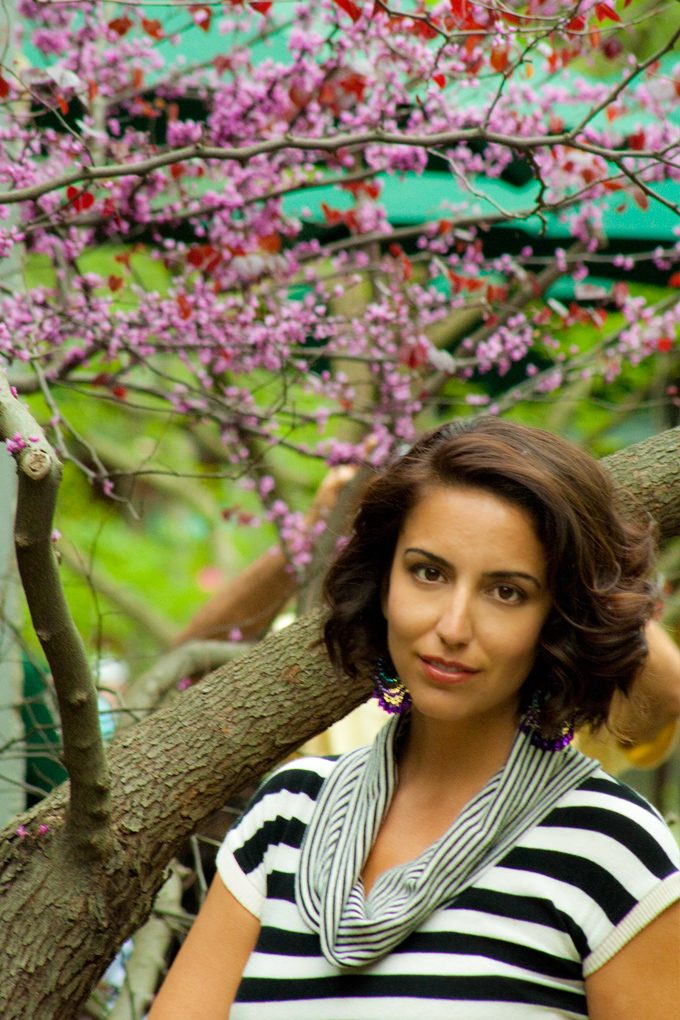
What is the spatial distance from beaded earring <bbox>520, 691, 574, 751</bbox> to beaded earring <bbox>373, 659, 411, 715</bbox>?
19 cm

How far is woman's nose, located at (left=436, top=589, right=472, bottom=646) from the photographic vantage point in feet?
4.95

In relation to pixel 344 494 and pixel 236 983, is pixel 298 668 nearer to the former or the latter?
pixel 236 983

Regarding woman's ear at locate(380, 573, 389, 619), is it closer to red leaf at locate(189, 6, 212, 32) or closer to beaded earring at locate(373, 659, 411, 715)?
beaded earring at locate(373, 659, 411, 715)

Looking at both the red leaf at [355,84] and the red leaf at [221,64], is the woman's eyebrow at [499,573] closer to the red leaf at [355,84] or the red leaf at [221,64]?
the red leaf at [355,84]

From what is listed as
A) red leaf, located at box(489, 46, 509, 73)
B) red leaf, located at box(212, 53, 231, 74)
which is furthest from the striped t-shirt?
red leaf, located at box(212, 53, 231, 74)

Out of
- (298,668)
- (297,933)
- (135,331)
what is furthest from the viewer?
(135,331)

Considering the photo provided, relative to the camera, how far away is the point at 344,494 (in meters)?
3.34

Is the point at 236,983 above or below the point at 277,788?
below

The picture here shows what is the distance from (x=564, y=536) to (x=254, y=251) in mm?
1807

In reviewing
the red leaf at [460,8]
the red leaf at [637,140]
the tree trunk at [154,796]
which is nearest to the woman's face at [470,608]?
the tree trunk at [154,796]

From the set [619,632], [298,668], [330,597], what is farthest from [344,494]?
[619,632]

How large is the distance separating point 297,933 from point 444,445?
0.65m

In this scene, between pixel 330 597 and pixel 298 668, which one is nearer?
pixel 330 597

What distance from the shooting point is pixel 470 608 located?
1523 mm
